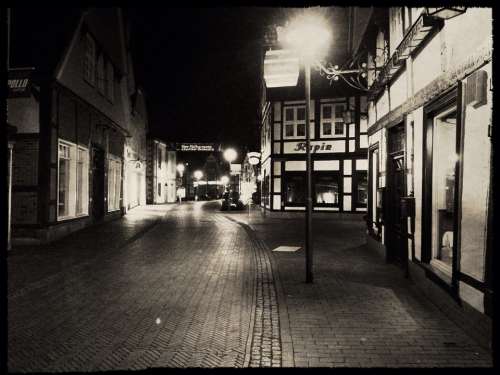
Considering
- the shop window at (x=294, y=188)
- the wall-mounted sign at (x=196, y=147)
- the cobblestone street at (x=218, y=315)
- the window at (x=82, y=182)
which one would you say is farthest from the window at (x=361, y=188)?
the wall-mounted sign at (x=196, y=147)

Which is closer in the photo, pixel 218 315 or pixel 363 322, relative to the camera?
pixel 363 322

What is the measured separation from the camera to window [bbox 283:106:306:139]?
24.0 m

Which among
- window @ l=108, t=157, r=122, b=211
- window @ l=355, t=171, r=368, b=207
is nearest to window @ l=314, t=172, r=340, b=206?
window @ l=355, t=171, r=368, b=207

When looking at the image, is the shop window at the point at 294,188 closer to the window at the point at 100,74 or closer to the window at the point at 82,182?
the window at the point at 100,74

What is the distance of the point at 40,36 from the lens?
12.6 metres

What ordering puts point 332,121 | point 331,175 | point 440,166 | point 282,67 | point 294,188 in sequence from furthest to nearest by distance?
point 294,188
point 331,175
point 332,121
point 282,67
point 440,166

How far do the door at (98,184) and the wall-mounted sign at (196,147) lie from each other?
22471mm

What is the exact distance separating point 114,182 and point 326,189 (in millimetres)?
12094

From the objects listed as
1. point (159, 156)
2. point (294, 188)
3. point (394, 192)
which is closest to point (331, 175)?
point (294, 188)

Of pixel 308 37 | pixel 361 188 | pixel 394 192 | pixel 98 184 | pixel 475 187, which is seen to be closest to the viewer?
pixel 475 187

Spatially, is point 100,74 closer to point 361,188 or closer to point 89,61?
point 89,61

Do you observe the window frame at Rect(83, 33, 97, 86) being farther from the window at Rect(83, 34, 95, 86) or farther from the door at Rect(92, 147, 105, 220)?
the door at Rect(92, 147, 105, 220)

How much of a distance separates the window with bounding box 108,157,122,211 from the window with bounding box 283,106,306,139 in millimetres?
9971

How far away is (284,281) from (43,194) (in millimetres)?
8595
